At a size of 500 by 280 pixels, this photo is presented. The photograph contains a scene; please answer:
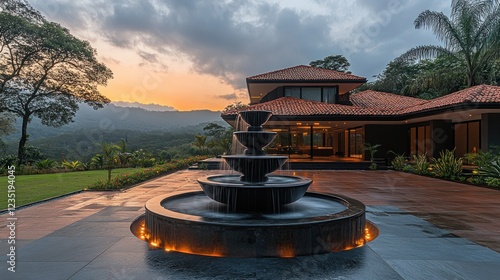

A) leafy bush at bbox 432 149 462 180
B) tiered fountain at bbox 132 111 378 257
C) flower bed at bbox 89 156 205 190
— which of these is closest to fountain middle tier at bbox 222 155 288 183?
tiered fountain at bbox 132 111 378 257

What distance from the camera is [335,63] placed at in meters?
44.2

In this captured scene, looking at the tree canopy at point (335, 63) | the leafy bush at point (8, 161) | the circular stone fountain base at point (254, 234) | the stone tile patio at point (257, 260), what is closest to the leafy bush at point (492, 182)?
the stone tile patio at point (257, 260)

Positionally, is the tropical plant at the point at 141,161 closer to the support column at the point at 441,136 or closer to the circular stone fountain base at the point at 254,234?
the circular stone fountain base at the point at 254,234

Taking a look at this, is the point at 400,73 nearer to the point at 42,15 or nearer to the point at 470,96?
the point at 470,96

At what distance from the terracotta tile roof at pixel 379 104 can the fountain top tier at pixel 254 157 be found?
477 inches

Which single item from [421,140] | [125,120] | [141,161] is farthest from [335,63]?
[125,120]

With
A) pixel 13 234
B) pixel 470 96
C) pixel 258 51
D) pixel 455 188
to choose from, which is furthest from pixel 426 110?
pixel 13 234

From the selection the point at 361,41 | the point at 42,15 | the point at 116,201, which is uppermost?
the point at 42,15

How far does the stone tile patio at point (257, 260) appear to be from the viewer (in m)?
3.63

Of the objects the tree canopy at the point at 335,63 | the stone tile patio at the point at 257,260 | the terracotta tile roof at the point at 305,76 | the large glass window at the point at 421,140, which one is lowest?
the stone tile patio at the point at 257,260

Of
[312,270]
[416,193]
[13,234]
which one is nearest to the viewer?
[312,270]

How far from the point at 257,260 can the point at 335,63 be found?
44300 mm

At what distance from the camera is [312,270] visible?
3703mm

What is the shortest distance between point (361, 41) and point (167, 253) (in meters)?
20.7
